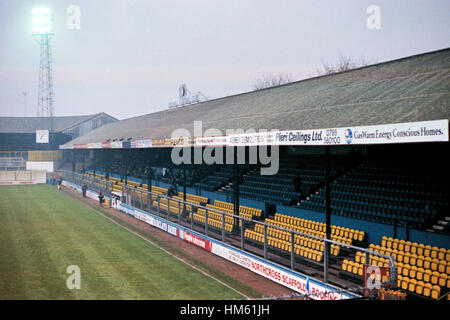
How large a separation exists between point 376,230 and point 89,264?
10.0 m

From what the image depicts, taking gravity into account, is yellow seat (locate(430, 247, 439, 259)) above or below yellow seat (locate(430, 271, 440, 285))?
above

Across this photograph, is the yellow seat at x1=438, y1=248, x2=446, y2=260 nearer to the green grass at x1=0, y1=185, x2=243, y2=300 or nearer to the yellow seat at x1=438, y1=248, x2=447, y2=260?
the yellow seat at x1=438, y1=248, x2=447, y2=260

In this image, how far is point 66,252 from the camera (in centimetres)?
1691

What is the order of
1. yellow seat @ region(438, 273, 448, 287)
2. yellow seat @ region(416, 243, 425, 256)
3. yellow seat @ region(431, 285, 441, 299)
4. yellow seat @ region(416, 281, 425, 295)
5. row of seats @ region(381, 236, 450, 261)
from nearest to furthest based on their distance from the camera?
yellow seat @ region(431, 285, 441, 299) → yellow seat @ region(438, 273, 448, 287) → yellow seat @ region(416, 281, 425, 295) → row of seats @ region(381, 236, 450, 261) → yellow seat @ region(416, 243, 425, 256)

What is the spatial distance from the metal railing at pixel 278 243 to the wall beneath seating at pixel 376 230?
878 millimetres

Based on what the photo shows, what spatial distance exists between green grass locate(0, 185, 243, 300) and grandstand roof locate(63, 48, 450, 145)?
20.6ft

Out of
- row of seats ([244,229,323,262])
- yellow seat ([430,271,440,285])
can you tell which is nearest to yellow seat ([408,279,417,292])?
yellow seat ([430,271,440,285])

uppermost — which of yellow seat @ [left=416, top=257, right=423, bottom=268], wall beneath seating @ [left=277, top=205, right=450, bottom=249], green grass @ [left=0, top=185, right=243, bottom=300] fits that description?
wall beneath seating @ [left=277, top=205, right=450, bottom=249]

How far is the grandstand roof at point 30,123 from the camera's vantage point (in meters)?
65.8

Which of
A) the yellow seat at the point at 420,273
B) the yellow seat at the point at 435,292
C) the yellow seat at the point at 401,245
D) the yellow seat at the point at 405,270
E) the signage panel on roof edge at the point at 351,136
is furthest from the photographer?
the yellow seat at the point at 401,245

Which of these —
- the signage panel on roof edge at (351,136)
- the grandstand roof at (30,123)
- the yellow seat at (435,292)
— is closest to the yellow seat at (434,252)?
the yellow seat at (435,292)

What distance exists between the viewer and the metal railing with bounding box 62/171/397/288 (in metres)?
11.2

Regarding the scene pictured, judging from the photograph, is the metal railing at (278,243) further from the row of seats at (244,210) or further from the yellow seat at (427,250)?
the row of seats at (244,210)

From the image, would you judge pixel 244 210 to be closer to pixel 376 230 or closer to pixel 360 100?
pixel 376 230
